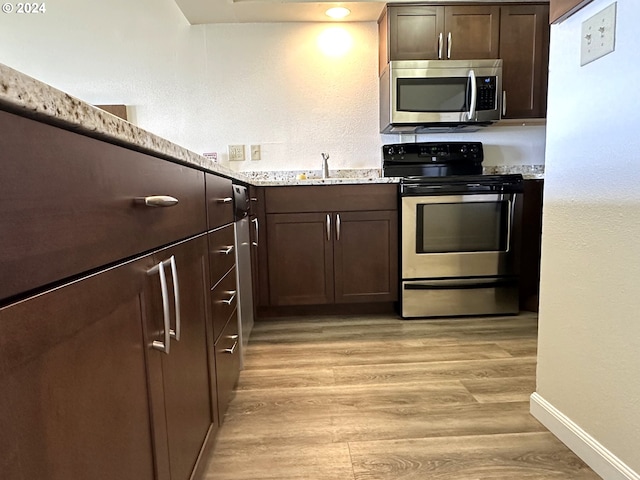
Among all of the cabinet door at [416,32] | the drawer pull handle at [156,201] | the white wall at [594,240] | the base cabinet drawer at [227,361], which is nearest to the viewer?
the drawer pull handle at [156,201]

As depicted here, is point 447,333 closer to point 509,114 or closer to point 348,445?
point 348,445

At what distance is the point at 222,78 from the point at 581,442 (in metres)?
2.79

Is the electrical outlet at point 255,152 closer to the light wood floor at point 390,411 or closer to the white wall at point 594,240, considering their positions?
the light wood floor at point 390,411

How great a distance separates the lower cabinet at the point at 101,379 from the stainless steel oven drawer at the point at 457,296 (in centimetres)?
179

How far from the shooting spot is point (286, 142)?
9.47 ft

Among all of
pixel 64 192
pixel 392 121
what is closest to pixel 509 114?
pixel 392 121

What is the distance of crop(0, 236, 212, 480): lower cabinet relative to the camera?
375 mm

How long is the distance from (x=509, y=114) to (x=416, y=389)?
78.7 inches

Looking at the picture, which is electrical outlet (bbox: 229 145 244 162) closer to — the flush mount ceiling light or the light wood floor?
the flush mount ceiling light

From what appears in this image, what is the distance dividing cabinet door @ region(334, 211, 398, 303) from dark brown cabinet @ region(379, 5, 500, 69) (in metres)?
1.07

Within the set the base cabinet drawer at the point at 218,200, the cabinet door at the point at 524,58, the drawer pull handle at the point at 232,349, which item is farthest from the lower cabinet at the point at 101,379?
the cabinet door at the point at 524,58

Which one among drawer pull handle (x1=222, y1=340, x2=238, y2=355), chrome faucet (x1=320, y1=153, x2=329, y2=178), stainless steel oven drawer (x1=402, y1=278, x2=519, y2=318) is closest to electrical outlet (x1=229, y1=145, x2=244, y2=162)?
chrome faucet (x1=320, y1=153, x2=329, y2=178)

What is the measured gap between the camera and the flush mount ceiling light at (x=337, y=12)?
259 centimetres

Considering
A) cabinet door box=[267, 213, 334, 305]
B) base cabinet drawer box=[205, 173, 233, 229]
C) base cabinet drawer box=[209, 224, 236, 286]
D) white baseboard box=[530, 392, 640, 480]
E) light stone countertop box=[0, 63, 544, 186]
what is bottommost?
white baseboard box=[530, 392, 640, 480]
